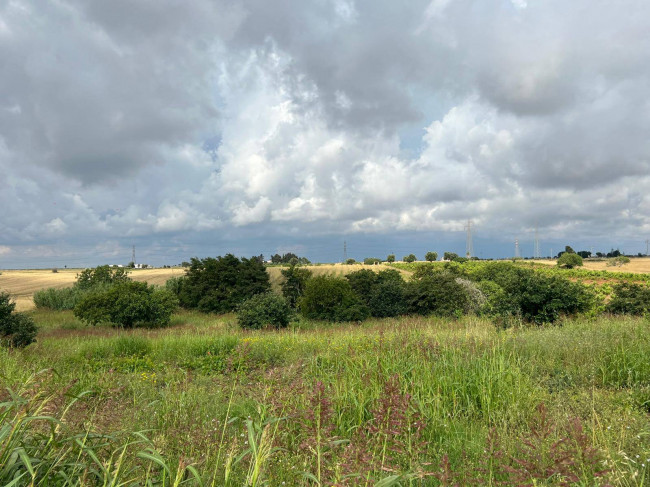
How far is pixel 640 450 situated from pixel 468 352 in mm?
3056

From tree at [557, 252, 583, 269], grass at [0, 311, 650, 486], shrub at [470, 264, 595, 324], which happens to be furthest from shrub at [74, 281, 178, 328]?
tree at [557, 252, 583, 269]

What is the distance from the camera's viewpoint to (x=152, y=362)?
28.8 ft

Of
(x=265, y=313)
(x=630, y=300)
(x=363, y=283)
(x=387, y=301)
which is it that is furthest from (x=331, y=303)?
(x=630, y=300)

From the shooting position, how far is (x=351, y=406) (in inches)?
169

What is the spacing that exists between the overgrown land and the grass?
0.03 m

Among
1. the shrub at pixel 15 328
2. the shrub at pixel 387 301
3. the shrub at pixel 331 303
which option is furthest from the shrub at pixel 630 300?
the shrub at pixel 15 328

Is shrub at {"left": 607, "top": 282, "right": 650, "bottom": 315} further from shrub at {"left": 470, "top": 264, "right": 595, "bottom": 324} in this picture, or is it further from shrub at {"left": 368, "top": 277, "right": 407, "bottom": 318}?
shrub at {"left": 368, "top": 277, "right": 407, "bottom": 318}

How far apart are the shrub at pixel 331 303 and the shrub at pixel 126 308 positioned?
7535 millimetres

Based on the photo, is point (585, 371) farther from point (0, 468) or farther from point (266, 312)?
point (266, 312)

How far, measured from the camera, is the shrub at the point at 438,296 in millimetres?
20566

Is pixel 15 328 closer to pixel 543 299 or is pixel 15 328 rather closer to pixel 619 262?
pixel 543 299

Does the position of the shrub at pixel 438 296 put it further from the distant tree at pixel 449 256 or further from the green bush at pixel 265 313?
the distant tree at pixel 449 256

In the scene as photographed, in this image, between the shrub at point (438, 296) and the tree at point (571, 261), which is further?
the tree at point (571, 261)

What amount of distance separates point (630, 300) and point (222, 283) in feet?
75.9
